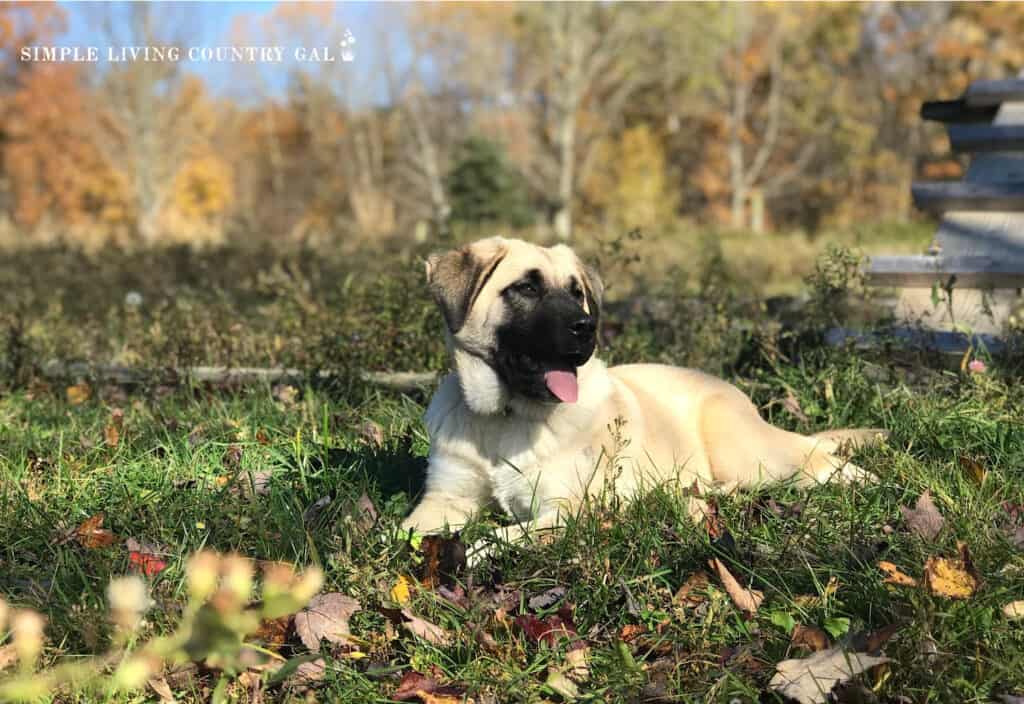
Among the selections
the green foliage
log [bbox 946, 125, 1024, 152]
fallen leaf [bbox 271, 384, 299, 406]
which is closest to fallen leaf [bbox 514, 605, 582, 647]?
fallen leaf [bbox 271, 384, 299, 406]

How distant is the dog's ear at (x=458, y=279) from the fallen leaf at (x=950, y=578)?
1.86 m

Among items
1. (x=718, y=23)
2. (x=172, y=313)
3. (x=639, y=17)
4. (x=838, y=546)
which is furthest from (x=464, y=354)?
(x=718, y=23)

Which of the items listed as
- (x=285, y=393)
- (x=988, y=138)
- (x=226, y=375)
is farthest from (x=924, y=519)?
(x=988, y=138)

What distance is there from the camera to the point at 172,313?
645cm

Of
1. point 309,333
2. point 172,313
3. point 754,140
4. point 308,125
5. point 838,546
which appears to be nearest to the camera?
point 838,546

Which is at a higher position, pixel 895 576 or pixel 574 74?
pixel 574 74

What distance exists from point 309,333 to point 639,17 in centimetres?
2753

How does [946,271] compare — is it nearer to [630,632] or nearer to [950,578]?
[950,578]

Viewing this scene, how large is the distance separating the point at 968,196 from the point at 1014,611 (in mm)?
4101

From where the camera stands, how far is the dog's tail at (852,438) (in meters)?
3.82

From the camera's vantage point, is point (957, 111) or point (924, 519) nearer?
point (924, 519)

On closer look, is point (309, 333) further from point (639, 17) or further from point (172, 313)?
point (639, 17)

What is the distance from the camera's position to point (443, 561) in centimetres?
306

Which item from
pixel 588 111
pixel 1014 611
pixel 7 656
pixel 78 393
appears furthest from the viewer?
pixel 588 111
